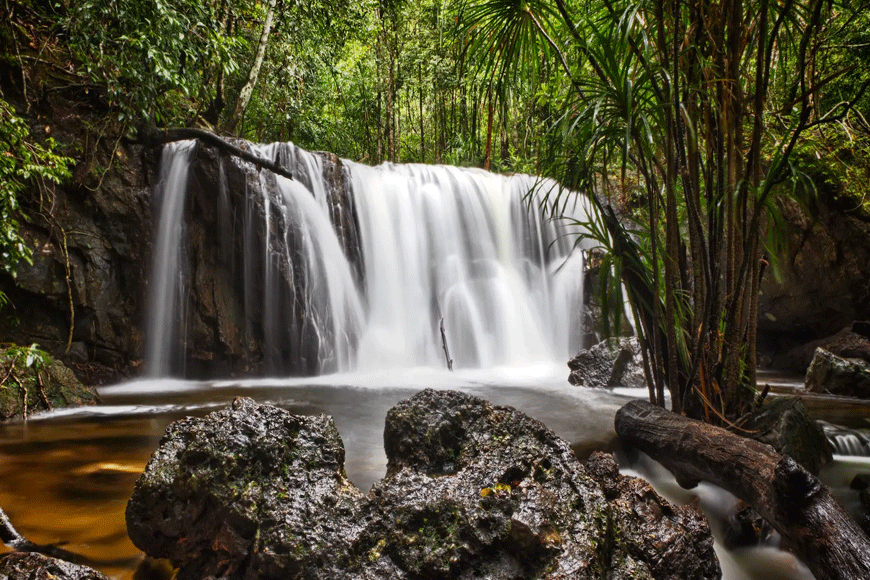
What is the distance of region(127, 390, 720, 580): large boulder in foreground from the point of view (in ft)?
4.87

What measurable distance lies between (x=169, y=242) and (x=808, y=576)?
6941mm

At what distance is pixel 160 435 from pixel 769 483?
3.49 m

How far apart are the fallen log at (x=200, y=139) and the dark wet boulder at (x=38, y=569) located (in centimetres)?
515

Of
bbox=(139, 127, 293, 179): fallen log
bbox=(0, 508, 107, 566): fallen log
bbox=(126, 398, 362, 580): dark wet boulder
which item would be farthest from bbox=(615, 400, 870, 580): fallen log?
bbox=(139, 127, 293, 179): fallen log

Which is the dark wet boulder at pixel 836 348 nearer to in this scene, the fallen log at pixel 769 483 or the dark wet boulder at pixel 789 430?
the dark wet boulder at pixel 789 430

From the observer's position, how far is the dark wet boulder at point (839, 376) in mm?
5215

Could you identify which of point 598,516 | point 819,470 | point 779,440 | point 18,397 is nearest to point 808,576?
point 779,440

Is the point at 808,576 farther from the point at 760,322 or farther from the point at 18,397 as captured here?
the point at 760,322

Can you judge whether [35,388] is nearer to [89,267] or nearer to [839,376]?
[89,267]

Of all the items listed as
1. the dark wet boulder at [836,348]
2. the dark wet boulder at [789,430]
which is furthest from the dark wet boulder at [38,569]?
the dark wet boulder at [836,348]

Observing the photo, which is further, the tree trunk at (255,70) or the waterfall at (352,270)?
the tree trunk at (255,70)

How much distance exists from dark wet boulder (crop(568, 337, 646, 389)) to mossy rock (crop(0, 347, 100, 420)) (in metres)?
4.87

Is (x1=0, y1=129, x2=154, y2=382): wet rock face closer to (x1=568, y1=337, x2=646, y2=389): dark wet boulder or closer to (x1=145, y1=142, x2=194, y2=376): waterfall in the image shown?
(x1=145, y1=142, x2=194, y2=376): waterfall

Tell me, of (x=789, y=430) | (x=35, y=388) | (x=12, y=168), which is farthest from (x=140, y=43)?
(x=789, y=430)
